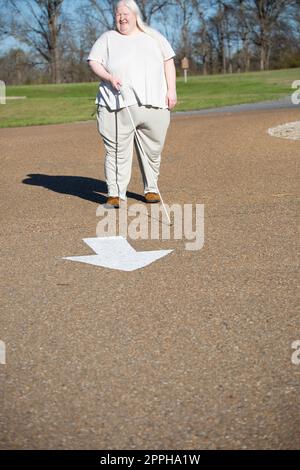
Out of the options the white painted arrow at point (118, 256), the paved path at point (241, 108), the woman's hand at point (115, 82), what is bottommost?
Answer: the paved path at point (241, 108)

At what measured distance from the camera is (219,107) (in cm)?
2505

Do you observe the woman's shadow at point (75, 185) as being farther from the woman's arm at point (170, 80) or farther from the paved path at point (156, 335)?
the woman's arm at point (170, 80)

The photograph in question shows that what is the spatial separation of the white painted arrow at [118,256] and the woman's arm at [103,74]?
1496 millimetres

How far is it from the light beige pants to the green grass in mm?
14885

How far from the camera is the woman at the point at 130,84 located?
6.75m

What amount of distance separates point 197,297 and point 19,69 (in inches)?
2575

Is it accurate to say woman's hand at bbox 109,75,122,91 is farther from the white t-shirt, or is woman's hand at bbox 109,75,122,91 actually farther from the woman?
the white t-shirt

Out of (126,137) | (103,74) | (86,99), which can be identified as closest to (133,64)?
(103,74)

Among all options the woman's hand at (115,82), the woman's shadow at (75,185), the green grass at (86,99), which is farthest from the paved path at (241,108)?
the woman's hand at (115,82)

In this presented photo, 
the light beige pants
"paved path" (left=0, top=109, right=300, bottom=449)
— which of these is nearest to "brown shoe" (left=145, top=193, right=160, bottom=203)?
the light beige pants

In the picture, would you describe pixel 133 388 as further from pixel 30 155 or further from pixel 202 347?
pixel 30 155

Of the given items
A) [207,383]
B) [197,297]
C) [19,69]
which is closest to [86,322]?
[197,297]

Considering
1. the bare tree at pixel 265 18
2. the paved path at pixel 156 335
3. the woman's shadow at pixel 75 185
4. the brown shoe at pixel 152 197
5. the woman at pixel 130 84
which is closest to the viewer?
the paved path at pixel 156 335

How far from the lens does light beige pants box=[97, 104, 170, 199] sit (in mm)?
6930
